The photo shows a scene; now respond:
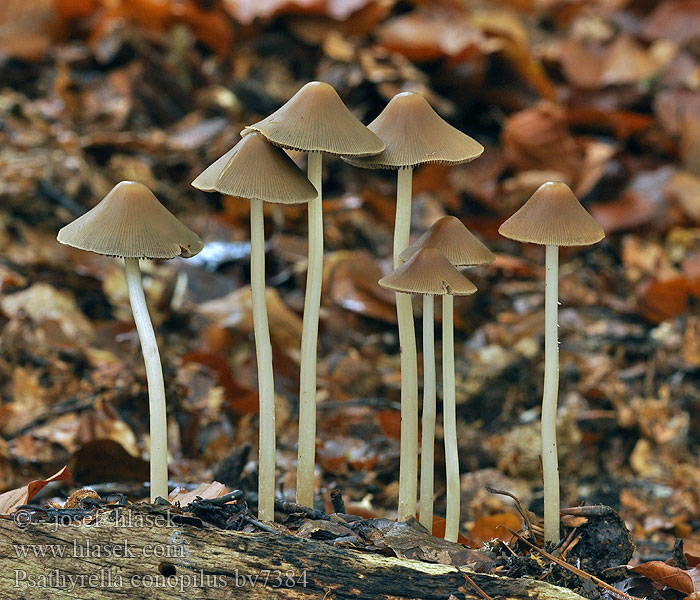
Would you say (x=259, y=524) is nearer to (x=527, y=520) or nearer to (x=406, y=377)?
(x=406, y=377)

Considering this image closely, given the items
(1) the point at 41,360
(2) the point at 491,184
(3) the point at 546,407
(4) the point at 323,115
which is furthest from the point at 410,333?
(2) the point at 491,184

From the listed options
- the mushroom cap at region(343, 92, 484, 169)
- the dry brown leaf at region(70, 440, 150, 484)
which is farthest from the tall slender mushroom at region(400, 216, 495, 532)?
the dry brown leaf at region(70, 440, 150, 484)

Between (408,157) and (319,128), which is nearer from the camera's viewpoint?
(319,128)

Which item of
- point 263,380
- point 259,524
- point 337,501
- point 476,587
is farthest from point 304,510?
point 476,587

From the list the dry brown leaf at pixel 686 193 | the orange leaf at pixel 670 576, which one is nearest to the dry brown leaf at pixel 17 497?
the orange leaf at pixel 670 576

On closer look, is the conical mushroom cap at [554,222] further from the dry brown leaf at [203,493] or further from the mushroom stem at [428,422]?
the dry brown leaf at [203,493]

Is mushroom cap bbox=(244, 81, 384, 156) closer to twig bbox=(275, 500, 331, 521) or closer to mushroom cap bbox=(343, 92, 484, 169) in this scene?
mushroom cap bbox=(343, 92, 484, 169)

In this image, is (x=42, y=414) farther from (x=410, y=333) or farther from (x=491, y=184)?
(x=491, y=184)
